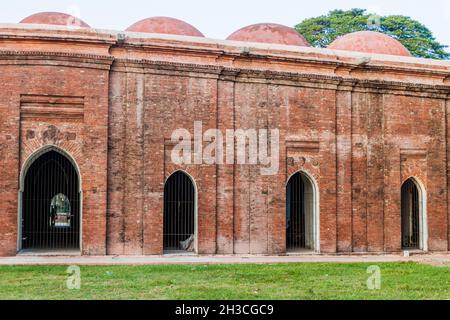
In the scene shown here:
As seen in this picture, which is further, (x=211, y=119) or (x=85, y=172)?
(x=211, y=119)

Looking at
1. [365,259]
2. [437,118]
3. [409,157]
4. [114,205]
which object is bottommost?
[365,259]

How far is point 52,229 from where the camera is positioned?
16969 mm

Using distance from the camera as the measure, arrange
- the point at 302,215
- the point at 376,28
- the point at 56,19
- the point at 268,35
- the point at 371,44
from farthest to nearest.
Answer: the point at 376,28
the point at 371,44
the point at 268,35
the point at 302,215
the point at 56,19

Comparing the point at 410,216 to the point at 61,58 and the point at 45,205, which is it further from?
the point at 61,58

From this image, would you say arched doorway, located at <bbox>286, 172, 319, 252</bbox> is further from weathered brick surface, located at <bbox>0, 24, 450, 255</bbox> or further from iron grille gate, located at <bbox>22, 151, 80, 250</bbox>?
iron grille gate, located at <bbox>22, 151, 80, 250</bbox>

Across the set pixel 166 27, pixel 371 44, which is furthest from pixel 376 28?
pixel 166 27

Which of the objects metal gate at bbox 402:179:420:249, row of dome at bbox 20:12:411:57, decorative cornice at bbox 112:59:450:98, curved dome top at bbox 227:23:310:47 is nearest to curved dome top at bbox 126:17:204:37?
row of dome at bbox 20:12:411:57

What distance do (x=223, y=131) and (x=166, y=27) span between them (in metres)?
3.85

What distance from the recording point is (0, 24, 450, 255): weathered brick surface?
13.2 meters

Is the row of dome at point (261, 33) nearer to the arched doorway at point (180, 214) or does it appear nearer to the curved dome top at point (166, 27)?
the curved dome top at point (166, 27)

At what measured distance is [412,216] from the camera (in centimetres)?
1698

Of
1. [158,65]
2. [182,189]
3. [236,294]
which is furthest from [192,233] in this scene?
[236,294]

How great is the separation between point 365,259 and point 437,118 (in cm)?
481
